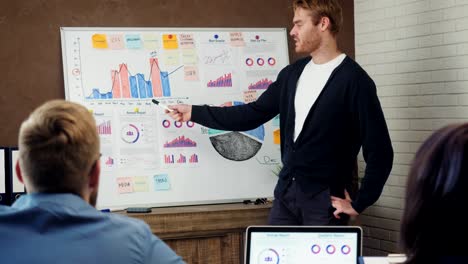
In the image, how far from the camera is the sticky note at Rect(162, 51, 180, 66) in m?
4.41

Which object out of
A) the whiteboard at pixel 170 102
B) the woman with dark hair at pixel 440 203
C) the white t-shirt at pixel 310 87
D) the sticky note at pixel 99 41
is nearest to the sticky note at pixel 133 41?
the whiteboard at pixel 170 102

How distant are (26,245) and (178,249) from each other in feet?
8.74

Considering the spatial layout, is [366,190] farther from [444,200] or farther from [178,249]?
[444,200]

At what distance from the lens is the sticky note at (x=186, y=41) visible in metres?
4.46

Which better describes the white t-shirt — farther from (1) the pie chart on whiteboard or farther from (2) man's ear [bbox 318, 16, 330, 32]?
(1) the pie chart on whiteboard

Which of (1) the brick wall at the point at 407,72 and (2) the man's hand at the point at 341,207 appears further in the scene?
(1) the brick wall at the point at 407,72

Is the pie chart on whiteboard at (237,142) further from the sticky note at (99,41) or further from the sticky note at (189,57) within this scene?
the sticky note at (99,41)

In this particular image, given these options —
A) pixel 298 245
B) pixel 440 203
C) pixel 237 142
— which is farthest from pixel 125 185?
pixel 440 203

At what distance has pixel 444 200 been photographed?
138 cm

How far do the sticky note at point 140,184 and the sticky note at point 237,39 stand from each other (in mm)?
961

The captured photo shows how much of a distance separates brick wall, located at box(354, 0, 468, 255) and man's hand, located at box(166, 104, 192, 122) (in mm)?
1455

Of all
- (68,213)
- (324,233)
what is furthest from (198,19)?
(68,213)

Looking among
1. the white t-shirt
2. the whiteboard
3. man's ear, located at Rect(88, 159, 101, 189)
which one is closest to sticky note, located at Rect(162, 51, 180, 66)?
the whiteboard

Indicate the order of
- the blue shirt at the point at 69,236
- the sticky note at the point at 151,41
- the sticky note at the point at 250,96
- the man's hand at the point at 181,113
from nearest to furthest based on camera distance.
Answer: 1. the blue shirt at the point at 69,236
2. the man's hand at the point at 181,113
3. the sticky note at the point at 151,41
4. the sticky note at the point at 250,96
